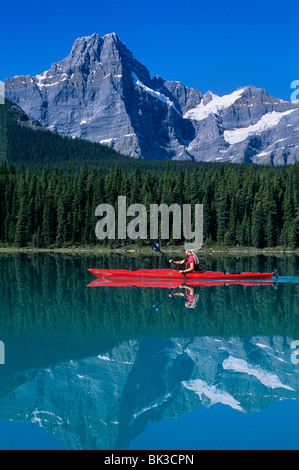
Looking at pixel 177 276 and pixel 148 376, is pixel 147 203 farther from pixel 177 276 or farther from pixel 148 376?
pixel 148 376

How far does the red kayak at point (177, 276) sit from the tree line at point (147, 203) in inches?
2071

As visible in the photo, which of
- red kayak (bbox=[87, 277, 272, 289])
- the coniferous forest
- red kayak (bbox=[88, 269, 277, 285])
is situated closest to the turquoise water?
red kayak (bbox=[88, 269, 277, 285])

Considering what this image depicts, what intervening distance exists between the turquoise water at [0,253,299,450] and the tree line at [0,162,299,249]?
62479 millimetres

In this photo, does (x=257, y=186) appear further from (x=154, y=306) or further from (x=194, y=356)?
(x=194, y=356)

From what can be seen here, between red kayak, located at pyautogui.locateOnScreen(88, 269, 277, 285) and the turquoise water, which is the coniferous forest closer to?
red kayak, located at pyautogui.locateOnScreen(88, 269, 277, 285)

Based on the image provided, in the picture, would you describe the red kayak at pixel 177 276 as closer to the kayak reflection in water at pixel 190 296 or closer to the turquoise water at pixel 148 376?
the kayak reflection in water at pixel 190 296

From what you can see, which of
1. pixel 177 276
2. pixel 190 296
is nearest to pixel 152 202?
pixel 177 276

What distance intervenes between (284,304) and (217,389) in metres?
14.1

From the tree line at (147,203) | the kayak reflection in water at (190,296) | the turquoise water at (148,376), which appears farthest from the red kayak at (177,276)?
the tree line at (147,203)

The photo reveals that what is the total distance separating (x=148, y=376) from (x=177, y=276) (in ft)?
53.3

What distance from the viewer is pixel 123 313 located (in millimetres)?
23266

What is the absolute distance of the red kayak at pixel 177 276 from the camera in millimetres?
30516

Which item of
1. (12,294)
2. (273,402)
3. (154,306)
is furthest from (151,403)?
(12,294)

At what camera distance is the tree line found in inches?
3403
